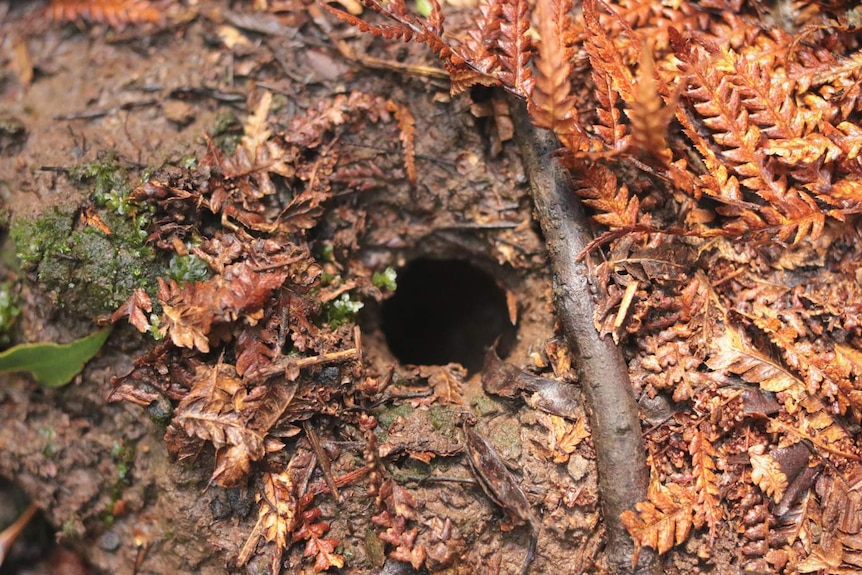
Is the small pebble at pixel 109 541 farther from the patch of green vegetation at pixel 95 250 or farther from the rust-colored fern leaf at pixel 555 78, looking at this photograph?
the rust-colored fern leaf at pixel 555 78

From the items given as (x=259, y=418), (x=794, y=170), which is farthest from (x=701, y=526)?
(x=259, y=418)

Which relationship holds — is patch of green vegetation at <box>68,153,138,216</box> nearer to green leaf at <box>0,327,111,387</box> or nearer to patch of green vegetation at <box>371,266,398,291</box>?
green leaf at <box>0,327,111,387</box>

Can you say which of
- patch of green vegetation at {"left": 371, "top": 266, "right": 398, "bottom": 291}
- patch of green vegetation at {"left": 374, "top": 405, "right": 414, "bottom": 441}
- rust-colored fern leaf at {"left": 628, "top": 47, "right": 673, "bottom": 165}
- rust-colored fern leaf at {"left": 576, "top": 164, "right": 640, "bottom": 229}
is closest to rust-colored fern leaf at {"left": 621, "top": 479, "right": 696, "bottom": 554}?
patch of green vegetation at {"left": 374, "top": 405, "right": 414, "bottom": 441}

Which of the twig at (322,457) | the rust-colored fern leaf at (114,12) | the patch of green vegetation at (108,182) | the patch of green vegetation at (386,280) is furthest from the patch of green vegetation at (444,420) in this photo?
the rust-colored fern leaf at (114,12)

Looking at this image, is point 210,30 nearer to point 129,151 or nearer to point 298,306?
point 129,151

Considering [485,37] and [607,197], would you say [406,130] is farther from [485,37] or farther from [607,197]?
[607,197]

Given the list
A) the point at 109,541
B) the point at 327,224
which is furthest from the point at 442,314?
the point at 109,541
